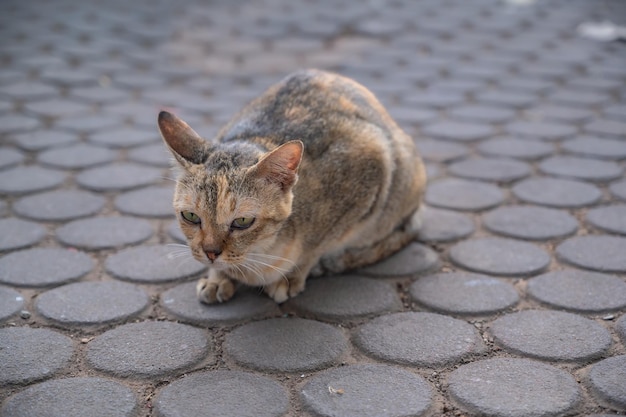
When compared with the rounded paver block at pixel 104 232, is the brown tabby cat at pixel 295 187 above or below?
above

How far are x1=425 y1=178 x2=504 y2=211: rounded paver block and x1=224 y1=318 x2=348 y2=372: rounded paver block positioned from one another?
1.49 meters

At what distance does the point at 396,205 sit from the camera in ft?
12.0

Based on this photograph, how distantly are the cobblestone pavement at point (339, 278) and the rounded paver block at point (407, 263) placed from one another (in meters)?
0.01

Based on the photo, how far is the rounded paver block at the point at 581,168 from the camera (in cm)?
450

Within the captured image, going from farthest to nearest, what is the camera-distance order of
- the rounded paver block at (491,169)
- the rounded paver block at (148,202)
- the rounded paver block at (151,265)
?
the rounded paver block at (491,169) → the rounded paver block at (148,202) → the rounded paver block at (151,265)

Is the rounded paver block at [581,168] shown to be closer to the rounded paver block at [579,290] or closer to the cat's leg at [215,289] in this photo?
the rounded paver block at [579,290]

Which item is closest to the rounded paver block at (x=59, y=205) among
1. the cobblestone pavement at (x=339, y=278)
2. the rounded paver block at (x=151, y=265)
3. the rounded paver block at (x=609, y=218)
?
the cobblestone pavement at (x=339, y=278)

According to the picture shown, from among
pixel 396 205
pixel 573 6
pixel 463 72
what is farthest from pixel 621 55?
pixel 396 205

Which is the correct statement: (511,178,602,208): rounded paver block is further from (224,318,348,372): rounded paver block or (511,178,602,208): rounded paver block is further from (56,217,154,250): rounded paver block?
(56,217,154,250): rounded paver block

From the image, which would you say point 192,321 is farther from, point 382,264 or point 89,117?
point 89,117

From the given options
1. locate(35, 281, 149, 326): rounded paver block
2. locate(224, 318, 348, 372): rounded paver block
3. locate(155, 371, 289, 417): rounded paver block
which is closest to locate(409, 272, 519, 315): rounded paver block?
locate(224, 318, 348, 372): rounded paver block

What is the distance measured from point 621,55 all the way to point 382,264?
4971mm

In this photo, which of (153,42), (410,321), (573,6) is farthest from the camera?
(573,6)

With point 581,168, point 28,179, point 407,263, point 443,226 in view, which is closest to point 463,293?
point 407,263
